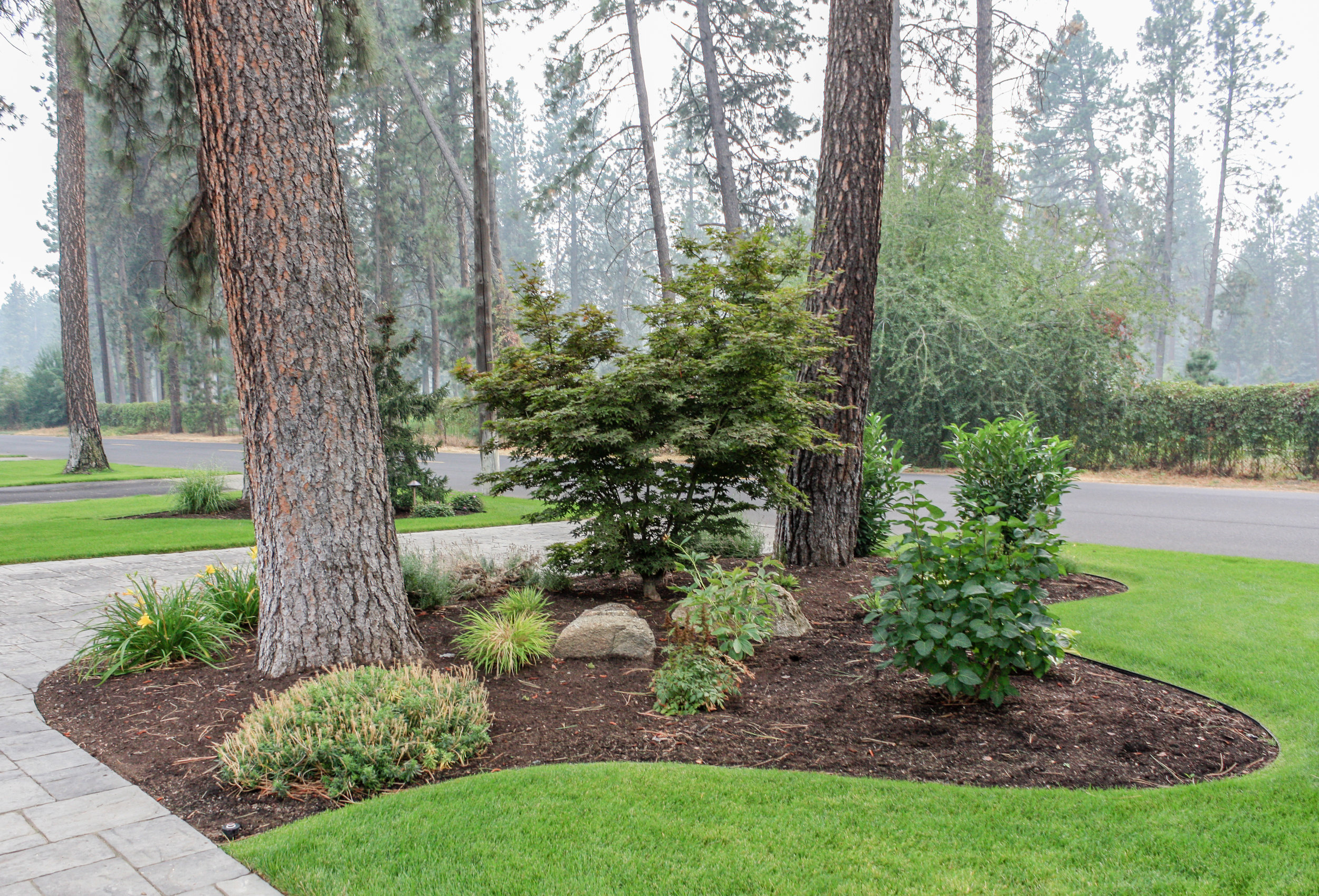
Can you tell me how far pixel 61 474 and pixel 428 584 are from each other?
662 inches

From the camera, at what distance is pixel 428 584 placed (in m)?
5.46

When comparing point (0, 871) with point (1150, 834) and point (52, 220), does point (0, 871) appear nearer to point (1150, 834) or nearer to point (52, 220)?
point (1150, 834)

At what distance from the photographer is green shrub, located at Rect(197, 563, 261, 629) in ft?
16.8

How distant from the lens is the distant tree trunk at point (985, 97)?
1748 cm

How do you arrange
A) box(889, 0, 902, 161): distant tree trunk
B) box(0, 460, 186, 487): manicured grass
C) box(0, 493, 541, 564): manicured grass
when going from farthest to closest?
1. box(889, 0, 902, 161): distant tree trunk
2. box(0, 460, 186, 487): manicured grass
3. box(0, 493, 541, 564): manicured grass

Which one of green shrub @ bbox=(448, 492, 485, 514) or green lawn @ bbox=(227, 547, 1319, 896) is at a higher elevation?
green lawn @ bbox=(227, 547, 1319, 896)

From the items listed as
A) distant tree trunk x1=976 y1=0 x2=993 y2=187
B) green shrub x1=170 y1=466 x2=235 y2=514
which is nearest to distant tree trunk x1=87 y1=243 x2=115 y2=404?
green shrub x1=170 y1=466 x2=235 y2=514

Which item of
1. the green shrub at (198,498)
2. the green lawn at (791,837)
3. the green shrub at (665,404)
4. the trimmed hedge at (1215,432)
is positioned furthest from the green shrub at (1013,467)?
the trimmed hedge at (1215,432)

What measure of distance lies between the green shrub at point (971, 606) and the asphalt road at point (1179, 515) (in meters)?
5.31

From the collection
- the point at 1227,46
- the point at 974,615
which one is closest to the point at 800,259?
the point at 974,615

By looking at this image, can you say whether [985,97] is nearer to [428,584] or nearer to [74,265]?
[428,584]

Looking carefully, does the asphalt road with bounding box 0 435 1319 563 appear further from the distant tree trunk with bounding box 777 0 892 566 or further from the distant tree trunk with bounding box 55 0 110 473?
the distant tree trunk with bounding box 777 0 892 566

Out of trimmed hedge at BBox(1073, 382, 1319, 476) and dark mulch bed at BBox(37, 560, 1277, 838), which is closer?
dark mulch bed at BBox(37, 560, 1277, 838)

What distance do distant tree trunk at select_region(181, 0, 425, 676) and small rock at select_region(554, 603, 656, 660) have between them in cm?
91
